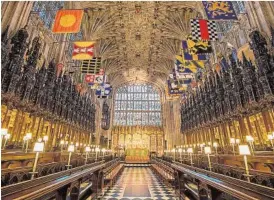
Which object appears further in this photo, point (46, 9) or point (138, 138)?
point (138, 138)

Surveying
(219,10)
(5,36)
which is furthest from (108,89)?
(219,10)

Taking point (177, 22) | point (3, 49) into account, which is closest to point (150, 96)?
point (177, 22)

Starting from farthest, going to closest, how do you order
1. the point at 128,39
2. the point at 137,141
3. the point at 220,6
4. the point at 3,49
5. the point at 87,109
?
the point at 137,141 → the point at 128,39 → the point at 87,109 → the point at 220,6 → the point at 3,49

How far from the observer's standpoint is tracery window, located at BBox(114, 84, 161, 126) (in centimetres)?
3438

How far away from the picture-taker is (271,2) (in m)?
9.41

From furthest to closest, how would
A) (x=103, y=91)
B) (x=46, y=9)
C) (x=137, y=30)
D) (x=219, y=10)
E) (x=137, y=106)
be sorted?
1. (x=137, y=106)
2. (x=137, y=30)
3. (x=103, y=91)
4. (x=46, y=9)
5. (x=219, y=10)

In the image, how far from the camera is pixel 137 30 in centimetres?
2264

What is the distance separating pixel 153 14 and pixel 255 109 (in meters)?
16.0

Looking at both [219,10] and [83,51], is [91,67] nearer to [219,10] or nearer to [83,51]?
[83,51]

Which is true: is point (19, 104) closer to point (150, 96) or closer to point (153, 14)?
point (153, 14)

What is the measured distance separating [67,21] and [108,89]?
11293 millimetres

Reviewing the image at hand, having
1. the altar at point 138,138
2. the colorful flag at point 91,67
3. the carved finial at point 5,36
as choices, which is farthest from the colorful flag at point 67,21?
the altar at point 138,138

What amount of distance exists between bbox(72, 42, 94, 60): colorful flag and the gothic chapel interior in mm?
71

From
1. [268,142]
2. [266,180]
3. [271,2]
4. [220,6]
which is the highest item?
[271,2]
